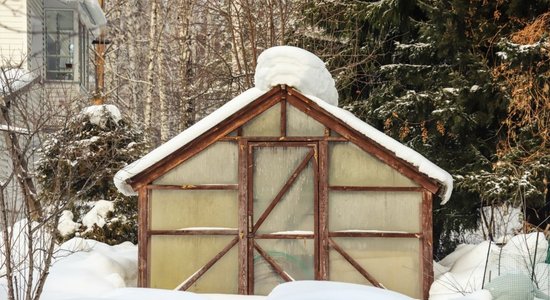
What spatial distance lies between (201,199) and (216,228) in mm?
481

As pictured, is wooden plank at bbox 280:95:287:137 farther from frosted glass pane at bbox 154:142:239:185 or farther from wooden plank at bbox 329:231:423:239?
wooden plank at bbox 329:231:423:239

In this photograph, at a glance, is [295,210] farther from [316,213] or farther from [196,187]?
[196,187]

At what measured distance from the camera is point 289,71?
11.5 m

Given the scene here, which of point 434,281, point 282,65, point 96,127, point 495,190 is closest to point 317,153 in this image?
point 282,65

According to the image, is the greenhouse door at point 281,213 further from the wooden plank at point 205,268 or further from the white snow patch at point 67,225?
the white snow patch at point 67,225

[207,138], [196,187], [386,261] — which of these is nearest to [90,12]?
[207,138]

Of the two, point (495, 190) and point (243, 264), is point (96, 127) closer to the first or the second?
point (243, 264)

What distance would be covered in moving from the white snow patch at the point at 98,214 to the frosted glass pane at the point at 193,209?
4.39 m

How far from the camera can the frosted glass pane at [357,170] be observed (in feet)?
37.5

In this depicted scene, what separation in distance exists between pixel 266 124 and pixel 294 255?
196cm

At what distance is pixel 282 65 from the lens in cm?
1148

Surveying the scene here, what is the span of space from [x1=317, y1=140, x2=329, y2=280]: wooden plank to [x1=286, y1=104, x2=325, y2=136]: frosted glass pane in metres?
0.19

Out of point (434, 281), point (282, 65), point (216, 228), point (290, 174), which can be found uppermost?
point (282, 65)

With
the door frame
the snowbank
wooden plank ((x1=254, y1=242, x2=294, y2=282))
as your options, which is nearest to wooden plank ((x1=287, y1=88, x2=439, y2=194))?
the door frame
